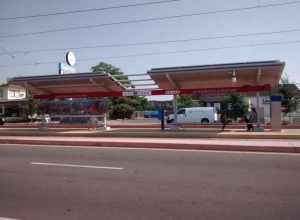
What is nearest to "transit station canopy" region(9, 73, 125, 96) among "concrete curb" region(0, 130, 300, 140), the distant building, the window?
"concrete curb" region(0, 130, 300, 140)

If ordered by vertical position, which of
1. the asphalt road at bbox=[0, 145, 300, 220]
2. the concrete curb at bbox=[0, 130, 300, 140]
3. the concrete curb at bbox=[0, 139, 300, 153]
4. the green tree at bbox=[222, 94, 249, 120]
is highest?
the green tree at bbox=[222, 94, 249, 120]

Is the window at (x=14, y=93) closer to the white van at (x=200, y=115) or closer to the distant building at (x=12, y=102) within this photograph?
the distant building at (x=12, y=102)

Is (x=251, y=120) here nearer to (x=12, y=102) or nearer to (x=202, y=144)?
(x=202, y=144)

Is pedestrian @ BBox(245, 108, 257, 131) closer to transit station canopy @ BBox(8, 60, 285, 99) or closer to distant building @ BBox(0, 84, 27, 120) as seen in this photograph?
transit station canopy @ BBox(8, 60, 285, 99)

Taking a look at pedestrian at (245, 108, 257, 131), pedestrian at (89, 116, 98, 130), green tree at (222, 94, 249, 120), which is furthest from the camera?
green tree at (222, 94, 249, 120)

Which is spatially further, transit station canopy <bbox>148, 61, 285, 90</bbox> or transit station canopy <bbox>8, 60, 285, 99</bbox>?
transit station canopy <bbox>8, 60, 285, 99</bbox>

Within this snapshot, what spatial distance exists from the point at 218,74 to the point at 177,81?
2.76 metres

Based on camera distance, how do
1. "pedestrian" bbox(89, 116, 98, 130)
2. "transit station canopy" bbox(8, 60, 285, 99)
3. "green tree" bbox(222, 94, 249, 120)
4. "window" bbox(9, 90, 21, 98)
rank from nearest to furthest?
"transit station canopy" bbox(8, 60, 285, 99) → "pedestrian" bbox(89, 116, 98, 130) → "green tree" bbox(222, 94, 249, 120) → "window" bbox(9, 90, 21, 98)

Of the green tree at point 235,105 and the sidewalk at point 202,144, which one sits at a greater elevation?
the green tree at point 235,105

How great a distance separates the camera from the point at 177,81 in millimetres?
22453

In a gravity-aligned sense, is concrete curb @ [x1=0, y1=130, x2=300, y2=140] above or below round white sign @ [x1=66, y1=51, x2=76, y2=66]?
below

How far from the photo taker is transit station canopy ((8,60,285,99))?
1930 centimetres

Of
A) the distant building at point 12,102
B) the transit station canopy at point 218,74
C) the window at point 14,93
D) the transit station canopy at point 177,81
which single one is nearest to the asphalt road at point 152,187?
the transit station canopy at point 218,74

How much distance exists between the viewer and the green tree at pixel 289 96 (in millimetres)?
43875
